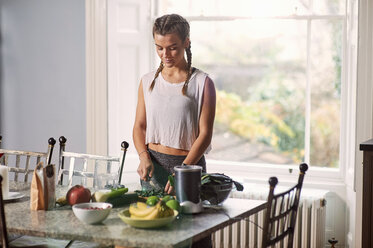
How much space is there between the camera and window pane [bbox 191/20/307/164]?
5.21 m

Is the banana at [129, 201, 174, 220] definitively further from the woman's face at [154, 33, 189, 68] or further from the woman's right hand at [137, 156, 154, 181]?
the woman's face at [154, 33, 189, 68]

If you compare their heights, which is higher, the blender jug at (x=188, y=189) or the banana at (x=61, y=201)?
the blender jug at (x=188, y=189)

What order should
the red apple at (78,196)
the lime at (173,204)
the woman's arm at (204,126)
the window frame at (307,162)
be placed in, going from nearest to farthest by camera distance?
the lime at (173,204) → the red apple at (78,196) → the woman's arm at (204,126) → the window frame at (307,162)

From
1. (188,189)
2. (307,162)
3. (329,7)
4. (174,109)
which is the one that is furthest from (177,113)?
(329,7)

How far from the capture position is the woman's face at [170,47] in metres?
2.86

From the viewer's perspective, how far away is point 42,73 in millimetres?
4719

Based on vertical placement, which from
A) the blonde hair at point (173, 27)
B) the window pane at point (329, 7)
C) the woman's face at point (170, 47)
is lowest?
the woman's face at point (170, 47)


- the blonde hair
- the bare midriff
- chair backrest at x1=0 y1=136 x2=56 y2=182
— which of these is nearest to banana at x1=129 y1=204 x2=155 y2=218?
the bare midriff

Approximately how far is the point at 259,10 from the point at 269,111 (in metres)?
1.16

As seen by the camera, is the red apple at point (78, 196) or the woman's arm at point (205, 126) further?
the woman's arm at point (205, 126)

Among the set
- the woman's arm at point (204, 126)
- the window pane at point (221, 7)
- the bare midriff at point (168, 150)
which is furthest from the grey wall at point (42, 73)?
the woman's arm at point (204, 126)

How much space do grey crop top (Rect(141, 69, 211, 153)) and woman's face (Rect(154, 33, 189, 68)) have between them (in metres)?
0.11

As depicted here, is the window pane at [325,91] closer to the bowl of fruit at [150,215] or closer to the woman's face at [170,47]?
the woman's face at [170,47]

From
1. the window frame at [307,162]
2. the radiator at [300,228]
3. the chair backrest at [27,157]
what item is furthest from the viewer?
the window frame at [307,162]
